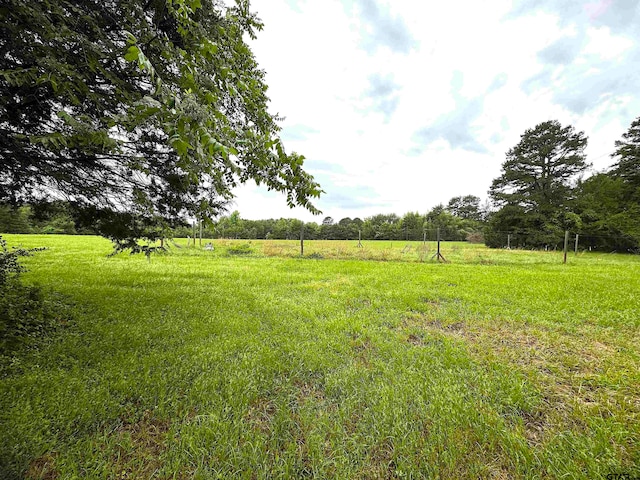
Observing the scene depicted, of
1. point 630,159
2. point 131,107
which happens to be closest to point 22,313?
point 131,107

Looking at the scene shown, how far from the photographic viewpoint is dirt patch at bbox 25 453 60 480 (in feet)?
4.79

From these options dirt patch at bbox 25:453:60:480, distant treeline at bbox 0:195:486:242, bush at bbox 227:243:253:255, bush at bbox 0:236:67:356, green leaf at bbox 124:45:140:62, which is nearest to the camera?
green leaf at bbox 124:45:140:62

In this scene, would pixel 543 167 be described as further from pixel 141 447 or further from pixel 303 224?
pixel 141 447

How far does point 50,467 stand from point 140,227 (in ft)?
12.5

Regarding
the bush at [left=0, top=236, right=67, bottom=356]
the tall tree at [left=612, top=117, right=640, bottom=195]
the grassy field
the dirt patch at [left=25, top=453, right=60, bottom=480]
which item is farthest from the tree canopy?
the tall tree at [left=612, top=117, right=640, bottom=195]

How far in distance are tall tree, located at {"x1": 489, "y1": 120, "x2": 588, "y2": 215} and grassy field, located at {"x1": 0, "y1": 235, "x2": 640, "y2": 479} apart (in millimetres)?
27226

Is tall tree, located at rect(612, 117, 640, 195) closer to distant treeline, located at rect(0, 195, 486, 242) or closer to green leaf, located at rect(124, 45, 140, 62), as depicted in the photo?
distant treeline, located at rect(0, 195, 486, 242)

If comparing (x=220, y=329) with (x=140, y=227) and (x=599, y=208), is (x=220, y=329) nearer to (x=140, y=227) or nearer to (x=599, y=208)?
(x=140, y=227)

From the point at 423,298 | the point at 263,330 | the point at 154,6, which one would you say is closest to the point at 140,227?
the point at 263,330

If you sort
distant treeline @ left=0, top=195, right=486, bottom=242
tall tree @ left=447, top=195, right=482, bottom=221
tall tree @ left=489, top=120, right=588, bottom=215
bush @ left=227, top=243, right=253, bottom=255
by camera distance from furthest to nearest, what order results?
tall tree @ left=447, top=195, right=482, bottom=221, tall tree @ left=489, top=120, right=588, bottom=215, bush @ left=227, top=243, right=253, bottom=255, distant treeline @ left=0, top=195, right=486, bottom=242

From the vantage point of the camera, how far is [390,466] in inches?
64.4

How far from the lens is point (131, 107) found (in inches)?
75.5

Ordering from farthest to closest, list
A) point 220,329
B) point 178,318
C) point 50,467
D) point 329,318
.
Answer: point 329,318
point 178,318
point 220,329
point 50,467

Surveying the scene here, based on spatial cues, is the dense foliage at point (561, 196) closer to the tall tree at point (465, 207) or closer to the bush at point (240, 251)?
the bush at point (240, 251)
